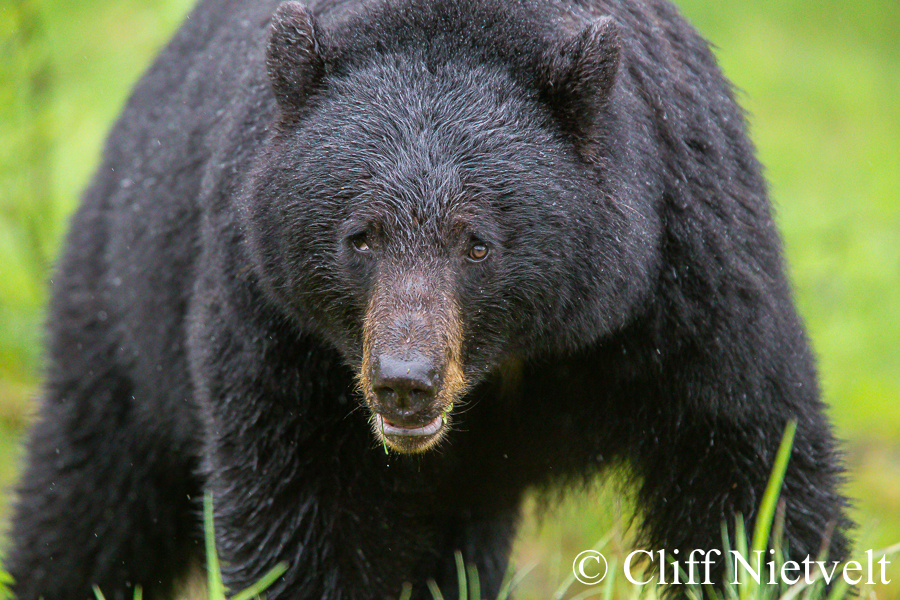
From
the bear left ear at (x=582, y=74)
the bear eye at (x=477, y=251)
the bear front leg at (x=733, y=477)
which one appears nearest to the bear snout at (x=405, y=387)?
the bear eye at (x=477, y=251)

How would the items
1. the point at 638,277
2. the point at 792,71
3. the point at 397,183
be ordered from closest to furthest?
the point at 397,183 → the point at 638,277 → the point at 792,71

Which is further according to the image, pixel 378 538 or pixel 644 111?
pixel 378 538

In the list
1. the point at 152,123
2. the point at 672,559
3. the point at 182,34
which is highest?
the point at 182,34

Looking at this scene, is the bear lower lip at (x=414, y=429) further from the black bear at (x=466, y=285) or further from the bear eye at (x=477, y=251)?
the bear eye at (x=477, y=251)

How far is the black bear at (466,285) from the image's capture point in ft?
11.4

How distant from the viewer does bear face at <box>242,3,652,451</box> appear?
340 centimetres

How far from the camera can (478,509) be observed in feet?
15.4

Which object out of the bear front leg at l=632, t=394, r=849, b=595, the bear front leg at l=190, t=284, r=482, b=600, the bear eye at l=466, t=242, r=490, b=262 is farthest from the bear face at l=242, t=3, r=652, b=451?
the bear front leg at l=632, t=394, r=849, b=595

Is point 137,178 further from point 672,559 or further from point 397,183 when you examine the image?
point 672,559

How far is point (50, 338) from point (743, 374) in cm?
350

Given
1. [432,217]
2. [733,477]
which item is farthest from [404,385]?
[733,477]

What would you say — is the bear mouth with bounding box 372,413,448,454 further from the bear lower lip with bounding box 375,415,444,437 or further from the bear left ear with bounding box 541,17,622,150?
the bear left ear with bounding box 541,17,622,150

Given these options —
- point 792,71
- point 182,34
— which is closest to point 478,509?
point 182,34

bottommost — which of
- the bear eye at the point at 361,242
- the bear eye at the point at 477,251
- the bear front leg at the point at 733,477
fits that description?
the bear front leg at the point at 733,477
